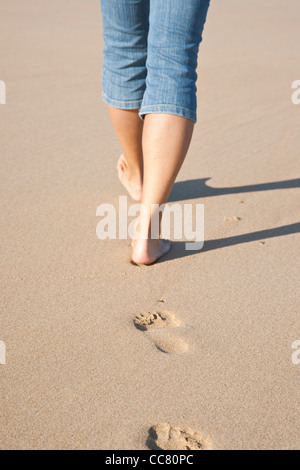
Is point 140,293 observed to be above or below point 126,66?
below

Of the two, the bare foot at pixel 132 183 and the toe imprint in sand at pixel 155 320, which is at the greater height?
the bare foot at pixel 132 183

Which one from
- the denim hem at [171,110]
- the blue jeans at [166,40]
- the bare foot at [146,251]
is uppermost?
the blue jeans at [166,40]

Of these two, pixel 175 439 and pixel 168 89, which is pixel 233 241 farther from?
pixel 175 439

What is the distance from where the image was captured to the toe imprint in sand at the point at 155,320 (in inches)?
54.8

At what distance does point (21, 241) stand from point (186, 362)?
81 cm

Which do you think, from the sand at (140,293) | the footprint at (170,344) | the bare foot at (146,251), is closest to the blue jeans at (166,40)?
the bare foot at (146,251)

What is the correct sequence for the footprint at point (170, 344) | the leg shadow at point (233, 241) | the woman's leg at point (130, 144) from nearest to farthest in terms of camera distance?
1. the footprint at point (170, 344)
2. the leg shadow at point (233, 241)
3. the woman's leg at point (130, 144)

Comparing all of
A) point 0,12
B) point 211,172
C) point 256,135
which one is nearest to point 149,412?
point 211,172

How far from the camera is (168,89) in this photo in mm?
1529

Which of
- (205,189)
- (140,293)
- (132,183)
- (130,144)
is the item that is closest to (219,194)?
(205,189)

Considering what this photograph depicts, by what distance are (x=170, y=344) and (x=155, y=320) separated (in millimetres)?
110

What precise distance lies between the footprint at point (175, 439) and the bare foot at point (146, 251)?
2.23 ft

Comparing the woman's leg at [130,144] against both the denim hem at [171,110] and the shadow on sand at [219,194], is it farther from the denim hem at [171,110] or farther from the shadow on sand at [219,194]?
the denim hem at [171,110]
